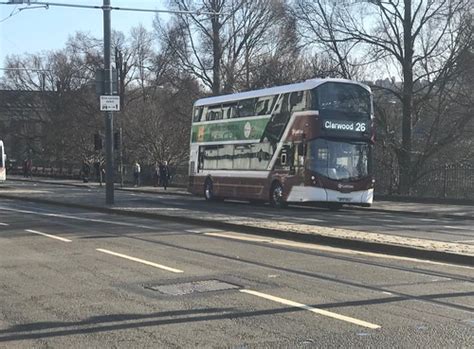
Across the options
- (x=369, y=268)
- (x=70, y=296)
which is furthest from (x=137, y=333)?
(x=369, y=268)

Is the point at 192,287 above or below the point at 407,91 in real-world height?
below

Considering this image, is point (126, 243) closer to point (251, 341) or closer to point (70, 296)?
point (70, 296)

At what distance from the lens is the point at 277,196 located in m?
24.7

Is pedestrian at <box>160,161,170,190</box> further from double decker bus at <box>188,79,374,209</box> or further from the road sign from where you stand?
the road sign

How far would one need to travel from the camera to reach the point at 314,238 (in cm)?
1352

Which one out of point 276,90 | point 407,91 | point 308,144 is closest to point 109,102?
point 276,90

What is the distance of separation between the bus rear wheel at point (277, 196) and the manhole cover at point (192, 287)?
15.5 metres

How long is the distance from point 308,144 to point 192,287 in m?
14.7

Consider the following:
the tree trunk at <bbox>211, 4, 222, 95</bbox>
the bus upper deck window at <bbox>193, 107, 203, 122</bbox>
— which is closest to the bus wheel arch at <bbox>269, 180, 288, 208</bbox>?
the bus upper deck window at <bbox>193, 107, 203, 122</bbox>

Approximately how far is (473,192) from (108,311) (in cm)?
2314

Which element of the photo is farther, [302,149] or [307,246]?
[302,149]

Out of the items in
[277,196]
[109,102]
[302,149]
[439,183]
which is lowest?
[277,196]

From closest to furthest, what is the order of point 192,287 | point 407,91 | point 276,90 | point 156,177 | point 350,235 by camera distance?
point 192,287
point 350,235
point 276,90
point 407,91
point 156,177

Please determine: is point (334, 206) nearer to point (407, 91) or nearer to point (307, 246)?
point (407, 91)
